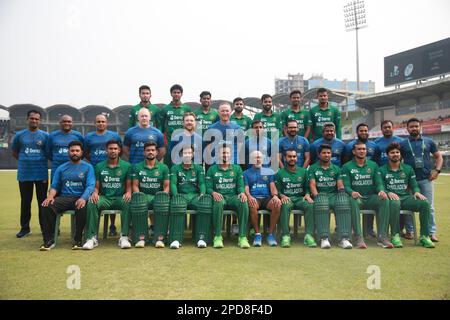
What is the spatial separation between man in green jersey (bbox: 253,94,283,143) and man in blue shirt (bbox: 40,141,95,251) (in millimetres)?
3024

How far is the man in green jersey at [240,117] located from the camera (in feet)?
21.2

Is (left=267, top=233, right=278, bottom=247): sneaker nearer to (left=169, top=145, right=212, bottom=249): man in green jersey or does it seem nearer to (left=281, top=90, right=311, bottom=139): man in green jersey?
(left=169, top=145, right=212, bottom=249): man in green jersey

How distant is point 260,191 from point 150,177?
1.60 metres

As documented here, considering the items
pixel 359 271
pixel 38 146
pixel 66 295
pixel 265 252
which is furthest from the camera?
pixel 38 146

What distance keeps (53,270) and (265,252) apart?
238 centimetres

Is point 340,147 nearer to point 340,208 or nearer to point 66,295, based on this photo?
point 340,208

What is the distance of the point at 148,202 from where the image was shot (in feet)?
16.4

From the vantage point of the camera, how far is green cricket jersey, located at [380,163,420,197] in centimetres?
527

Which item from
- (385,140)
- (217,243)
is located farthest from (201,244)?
(385,140)

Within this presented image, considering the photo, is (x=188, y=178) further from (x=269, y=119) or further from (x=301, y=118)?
(x=301, y=118)

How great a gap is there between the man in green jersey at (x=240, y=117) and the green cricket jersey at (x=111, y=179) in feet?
7.35

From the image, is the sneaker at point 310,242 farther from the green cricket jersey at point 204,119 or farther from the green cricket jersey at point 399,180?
the green cricket jersey at point 204,119

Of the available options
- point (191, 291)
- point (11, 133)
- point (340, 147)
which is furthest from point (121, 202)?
point (11, 133)

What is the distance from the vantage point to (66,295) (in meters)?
2.96
